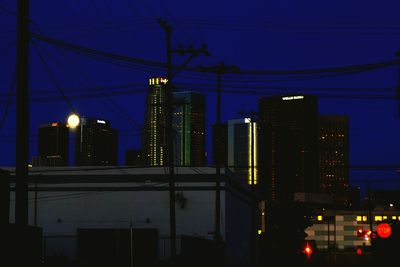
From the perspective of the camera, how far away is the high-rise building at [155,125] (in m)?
43.7

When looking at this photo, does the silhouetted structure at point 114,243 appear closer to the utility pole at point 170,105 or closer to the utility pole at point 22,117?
the utility pole at point 170,105

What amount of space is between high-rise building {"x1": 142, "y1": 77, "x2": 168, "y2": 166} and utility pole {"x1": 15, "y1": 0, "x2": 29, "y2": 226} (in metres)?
20.7

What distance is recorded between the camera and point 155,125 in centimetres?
5309

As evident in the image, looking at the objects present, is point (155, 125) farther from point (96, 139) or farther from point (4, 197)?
point (4, 197)

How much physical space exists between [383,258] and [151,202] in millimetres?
33709

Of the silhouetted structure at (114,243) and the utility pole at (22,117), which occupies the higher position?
the utility pole at (22,117)

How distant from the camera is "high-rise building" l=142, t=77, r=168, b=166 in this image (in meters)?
43.7

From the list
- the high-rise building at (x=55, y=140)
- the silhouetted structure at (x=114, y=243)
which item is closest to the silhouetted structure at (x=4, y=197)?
the high-rise building at (x=55, y=140)

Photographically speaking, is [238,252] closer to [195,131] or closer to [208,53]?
[195,131]

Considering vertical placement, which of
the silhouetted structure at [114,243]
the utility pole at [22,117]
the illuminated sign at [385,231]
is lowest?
the silhouetted structure at [114,243]

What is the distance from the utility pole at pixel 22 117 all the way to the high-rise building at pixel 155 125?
2072 cm

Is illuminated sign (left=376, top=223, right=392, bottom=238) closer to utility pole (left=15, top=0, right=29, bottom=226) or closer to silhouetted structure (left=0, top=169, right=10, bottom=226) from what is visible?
utility pole (left=15, top=0, right=29, bottom=226)

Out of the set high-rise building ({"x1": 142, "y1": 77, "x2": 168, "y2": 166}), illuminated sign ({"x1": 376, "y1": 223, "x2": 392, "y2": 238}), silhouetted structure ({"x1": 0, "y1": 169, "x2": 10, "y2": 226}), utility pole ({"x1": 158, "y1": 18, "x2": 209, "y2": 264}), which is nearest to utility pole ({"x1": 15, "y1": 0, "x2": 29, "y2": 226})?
illuminated sign ({"x1": 376, "y1": 223, "x2": 392, "y2": 238})

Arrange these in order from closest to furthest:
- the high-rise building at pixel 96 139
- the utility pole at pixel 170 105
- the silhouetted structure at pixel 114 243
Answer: the utility pole at pixel 170 105 < the high-rise building at pixel 96 139 < the silhouetted structure at pixel 114 243
